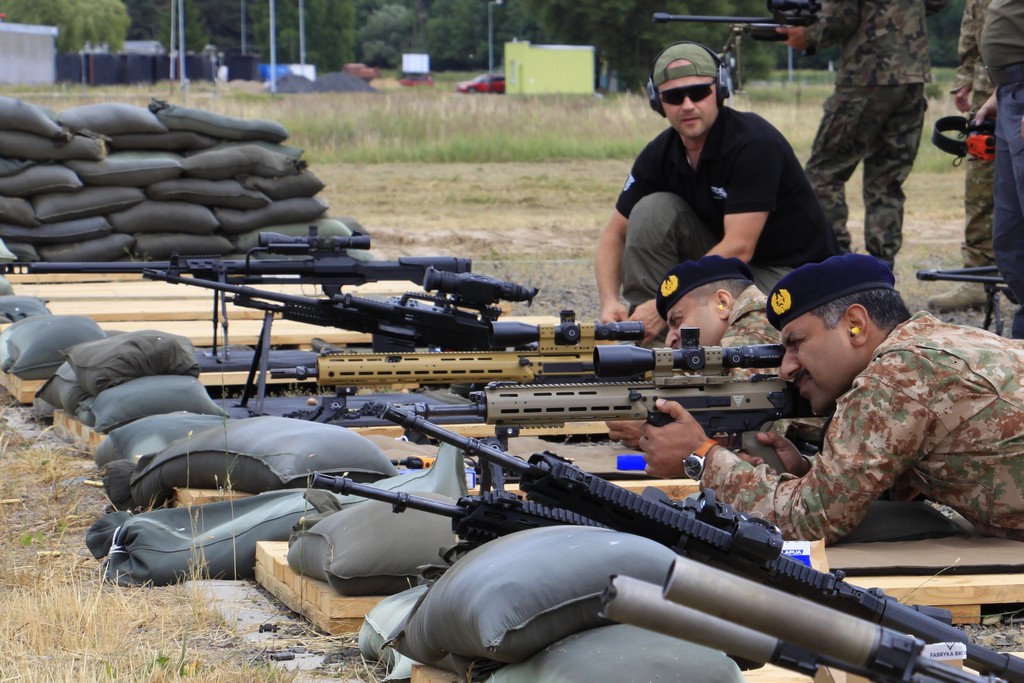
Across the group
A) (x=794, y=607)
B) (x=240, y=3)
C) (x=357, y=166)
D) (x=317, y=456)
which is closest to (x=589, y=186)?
(x=357, y=166)

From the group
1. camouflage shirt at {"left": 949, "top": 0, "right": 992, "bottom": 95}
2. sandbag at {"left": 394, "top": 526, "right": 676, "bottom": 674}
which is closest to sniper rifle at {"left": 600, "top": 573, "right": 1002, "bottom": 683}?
sandbag at {"left": 394, "top": 526, "right": 676, "bottom": 674}

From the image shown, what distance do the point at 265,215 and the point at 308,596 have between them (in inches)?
310

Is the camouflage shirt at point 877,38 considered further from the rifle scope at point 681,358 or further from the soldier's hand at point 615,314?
the rifle scope at point 681,358

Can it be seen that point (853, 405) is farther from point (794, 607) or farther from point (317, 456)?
point (794, 607)

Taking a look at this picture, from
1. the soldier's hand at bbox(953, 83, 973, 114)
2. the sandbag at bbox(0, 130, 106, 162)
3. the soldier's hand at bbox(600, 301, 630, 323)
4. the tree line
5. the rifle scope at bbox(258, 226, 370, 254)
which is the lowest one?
the soldier's hand at bbox(600, 301, 630, 323)

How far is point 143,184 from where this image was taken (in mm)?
11297

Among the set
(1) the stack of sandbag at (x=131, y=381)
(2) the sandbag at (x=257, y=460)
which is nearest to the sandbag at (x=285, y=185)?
(1) the stack of sandbag at (x=131, y=381)

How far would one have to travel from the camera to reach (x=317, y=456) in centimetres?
482

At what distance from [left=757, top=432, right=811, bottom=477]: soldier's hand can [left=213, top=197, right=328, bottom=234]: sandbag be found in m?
7.61

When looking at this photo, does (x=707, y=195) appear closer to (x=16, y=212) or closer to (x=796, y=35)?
(x=796, y=35)

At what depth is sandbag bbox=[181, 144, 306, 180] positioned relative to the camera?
1134 centimetres

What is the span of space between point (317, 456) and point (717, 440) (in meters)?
1.30

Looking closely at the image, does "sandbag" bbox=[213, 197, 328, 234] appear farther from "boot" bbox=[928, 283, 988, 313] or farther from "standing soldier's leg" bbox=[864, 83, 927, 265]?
"boot" bbox=[928, 283, 988, 313]

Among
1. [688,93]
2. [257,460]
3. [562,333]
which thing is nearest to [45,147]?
[688,93]
